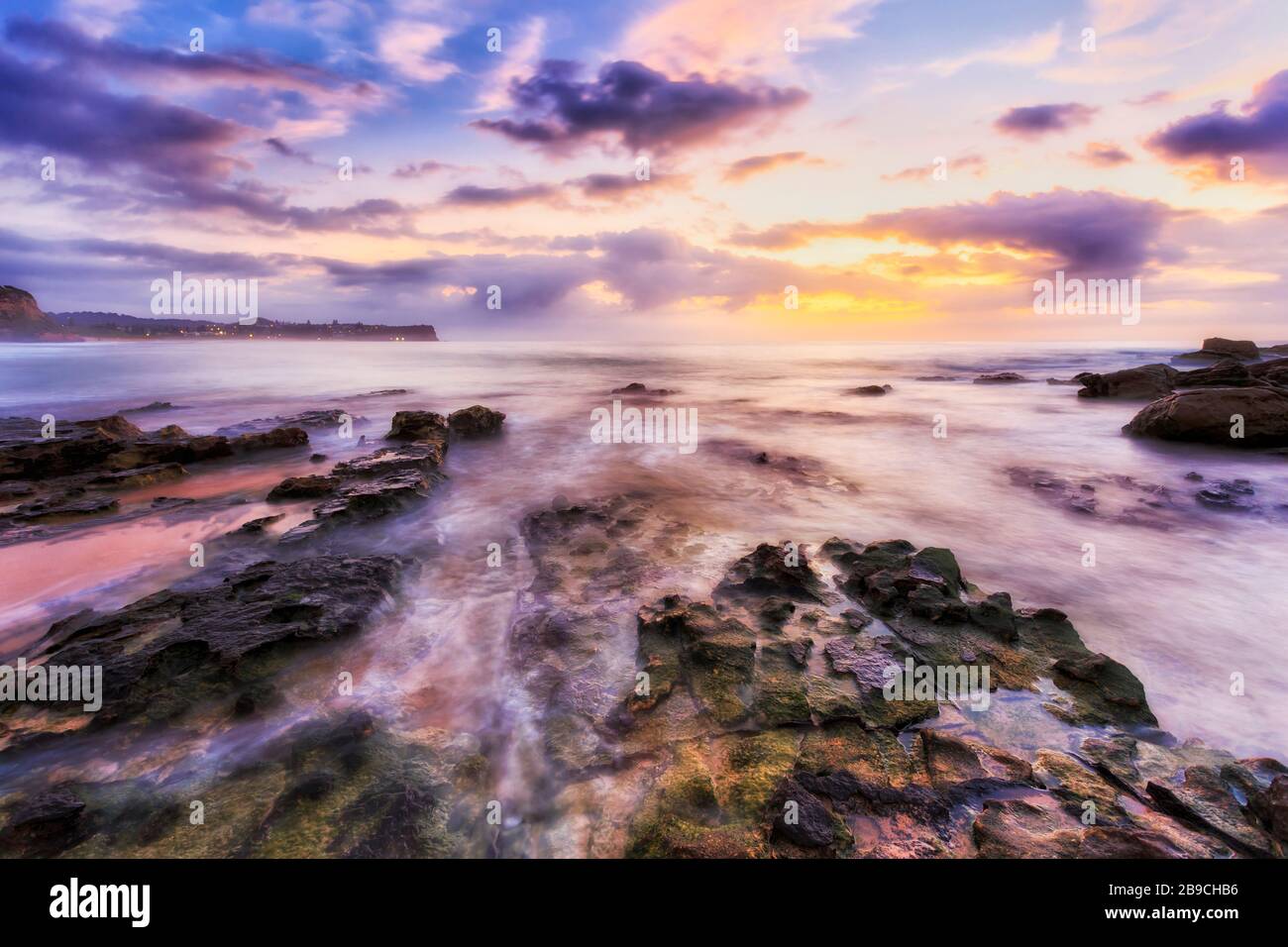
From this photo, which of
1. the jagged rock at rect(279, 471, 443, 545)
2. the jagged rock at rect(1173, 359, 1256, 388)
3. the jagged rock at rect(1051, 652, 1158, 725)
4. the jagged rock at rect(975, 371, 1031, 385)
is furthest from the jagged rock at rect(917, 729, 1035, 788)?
the jagged rock at rect(975, 371, 1031, 385)

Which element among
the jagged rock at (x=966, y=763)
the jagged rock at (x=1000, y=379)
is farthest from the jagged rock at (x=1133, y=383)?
the jagged rock at (x=966, y=763)

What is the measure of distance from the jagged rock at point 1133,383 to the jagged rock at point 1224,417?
33.8ft

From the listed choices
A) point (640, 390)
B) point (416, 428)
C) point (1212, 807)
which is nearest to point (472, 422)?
point (416, 428)

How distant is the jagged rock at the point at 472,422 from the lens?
16.2 metres

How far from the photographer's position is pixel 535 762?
3506 millimetres

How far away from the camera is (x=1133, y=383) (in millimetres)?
24125

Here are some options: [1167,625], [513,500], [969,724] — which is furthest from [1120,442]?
[513,500]

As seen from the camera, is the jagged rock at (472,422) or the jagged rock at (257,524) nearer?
the jagged rock at (257,524)

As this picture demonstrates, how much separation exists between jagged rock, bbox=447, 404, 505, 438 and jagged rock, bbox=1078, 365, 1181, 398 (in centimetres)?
2959

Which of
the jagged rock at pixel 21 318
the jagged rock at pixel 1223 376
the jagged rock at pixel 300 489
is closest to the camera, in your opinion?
the jagged rock at pixel 300 489

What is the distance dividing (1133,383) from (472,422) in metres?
31.5

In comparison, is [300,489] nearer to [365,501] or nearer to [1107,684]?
[365,501]

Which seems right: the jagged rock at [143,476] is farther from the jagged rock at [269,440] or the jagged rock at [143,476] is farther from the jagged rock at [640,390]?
the jagged rock at [640,390]
